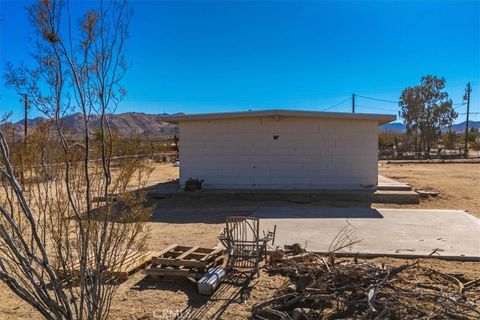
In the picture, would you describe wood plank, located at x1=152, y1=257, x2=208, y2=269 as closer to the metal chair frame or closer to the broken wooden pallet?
the broken wooden pallet

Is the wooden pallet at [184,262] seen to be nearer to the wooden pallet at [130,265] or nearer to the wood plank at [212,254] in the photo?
the wood plank at [212,254]

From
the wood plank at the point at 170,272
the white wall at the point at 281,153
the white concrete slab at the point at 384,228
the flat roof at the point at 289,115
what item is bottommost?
the white concrete slab at the point at 384,228

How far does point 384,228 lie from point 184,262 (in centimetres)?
468

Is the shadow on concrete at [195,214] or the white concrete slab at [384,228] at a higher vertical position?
the white concrete slab at [384,228]

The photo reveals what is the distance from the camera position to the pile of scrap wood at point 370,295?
148 inches

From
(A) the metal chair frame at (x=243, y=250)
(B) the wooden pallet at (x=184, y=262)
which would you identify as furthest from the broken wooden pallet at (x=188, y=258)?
(A) the metal chair frame at (x=243, y=250)

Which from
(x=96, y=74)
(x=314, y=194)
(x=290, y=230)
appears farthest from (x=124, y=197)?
(x=314, y=194)

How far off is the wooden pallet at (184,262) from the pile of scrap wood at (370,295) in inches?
43.9

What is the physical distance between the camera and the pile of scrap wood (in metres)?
3.75

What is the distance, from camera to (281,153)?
509 inches

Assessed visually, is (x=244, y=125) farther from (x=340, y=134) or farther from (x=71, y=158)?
(x=71, y=158)

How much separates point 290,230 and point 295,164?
16.2 ft

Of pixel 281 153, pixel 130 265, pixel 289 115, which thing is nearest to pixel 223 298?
pixel 130 265

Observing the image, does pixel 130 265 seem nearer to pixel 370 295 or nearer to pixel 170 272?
pixel 170 272
